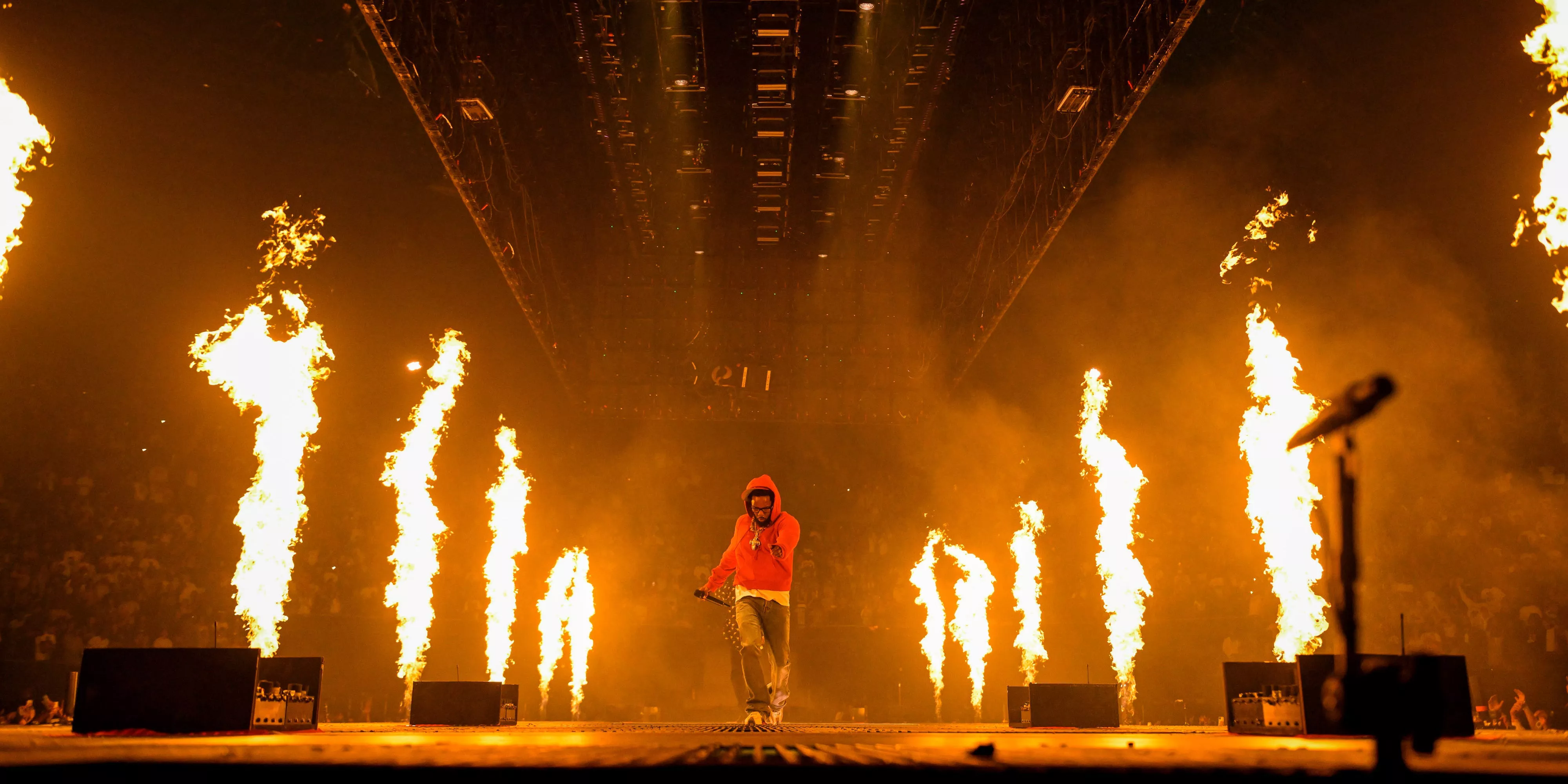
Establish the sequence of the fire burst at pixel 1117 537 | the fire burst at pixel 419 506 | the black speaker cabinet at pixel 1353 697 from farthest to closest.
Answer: the fire burst at pixel 419 506
the fire burst at pixel 1117 537
the black speaker cabinet at pixel 1353 697

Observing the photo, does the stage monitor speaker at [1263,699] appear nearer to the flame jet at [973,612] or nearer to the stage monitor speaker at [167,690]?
the stage monitor speaker at [167,690]

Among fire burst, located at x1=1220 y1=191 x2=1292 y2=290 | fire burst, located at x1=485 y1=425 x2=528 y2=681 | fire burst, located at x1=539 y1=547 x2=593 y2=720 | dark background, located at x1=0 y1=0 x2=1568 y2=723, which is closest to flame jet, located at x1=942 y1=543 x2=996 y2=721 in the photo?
dark background, located at x1=0 y1=0 x2=1568 y2=723

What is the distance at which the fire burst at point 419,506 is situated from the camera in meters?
20.0

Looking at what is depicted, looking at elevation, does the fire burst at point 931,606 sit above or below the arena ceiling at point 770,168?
below

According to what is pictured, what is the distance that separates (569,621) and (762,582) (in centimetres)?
1453

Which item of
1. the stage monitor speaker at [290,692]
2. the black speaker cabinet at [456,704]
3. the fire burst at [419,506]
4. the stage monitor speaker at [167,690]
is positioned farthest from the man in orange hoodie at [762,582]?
the fire burst at [419,506]

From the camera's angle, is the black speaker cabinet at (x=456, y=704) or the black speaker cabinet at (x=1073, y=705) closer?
the black speaker cabinet at (x=456, y=704)

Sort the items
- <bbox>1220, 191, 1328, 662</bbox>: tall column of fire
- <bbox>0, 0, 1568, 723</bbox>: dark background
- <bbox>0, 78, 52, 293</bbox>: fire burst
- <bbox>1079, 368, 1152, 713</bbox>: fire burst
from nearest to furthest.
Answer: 1. <bbox>0, 78, 52, 293</bbox>: fire burst
2. <bbox>0, 0, 1568, 723</bbox>: dark background
3. <bbox>1220, 191, 1328, 662</bbox>: tall column of fire
4. <bbox>1079, 368, 1152, 713</bbox>: fire burst

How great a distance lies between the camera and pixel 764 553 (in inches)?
328

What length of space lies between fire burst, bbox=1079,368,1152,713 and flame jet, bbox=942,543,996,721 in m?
2.66

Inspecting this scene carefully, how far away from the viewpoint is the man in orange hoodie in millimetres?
8195

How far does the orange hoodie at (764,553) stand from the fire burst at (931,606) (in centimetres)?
1385

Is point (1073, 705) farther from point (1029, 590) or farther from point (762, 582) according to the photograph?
point (1029, 590)

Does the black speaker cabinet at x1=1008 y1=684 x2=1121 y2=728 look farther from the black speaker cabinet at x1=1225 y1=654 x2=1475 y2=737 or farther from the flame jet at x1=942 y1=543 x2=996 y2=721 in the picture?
the flame jet at x1=942 y1=543 x2=996 y2=721
